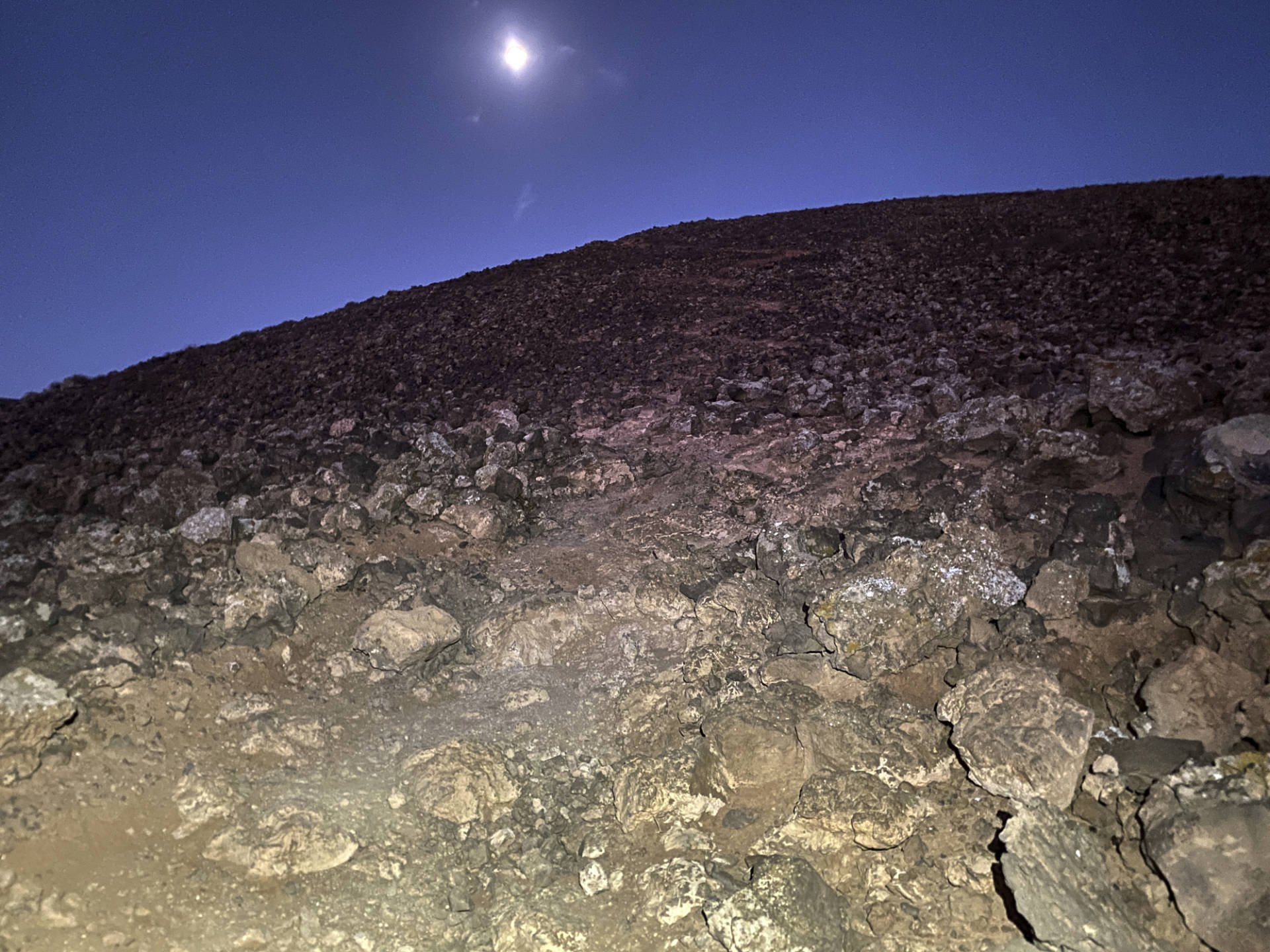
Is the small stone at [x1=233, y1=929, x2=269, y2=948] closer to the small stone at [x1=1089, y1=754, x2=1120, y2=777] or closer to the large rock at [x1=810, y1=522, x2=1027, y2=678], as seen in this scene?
the large rock at [x1=810, y1=522, x2=1027, y2=678]

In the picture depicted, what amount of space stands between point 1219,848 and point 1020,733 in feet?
1.97

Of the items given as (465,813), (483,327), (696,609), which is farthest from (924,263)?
(465,813)

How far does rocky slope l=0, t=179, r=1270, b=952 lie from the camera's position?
2.39 metres

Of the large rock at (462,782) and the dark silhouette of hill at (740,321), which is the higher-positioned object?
the dark silhouette of hill at (740,321)

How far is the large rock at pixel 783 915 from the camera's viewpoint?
7.38 feet

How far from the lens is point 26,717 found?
2.79 metres

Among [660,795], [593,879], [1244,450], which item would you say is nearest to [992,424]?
[1244,450]

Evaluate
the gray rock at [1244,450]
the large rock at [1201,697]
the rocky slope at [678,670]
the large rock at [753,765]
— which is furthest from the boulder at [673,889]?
the gray rock at [1244,450]

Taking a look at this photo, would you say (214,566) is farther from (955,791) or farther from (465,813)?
(955,791)

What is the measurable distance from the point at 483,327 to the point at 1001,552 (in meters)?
6.96

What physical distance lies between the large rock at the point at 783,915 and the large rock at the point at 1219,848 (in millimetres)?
1005

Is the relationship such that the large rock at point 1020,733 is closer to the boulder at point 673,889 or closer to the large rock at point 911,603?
the large rock at point 911,603

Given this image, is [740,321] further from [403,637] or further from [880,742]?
[880,742]

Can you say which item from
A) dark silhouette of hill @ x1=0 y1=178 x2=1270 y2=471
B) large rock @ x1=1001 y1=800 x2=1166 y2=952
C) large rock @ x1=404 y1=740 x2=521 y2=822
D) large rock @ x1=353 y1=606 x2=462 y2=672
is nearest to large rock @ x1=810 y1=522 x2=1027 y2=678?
large rock @ x1=1001 y1=800 x2=1166 y2=952
